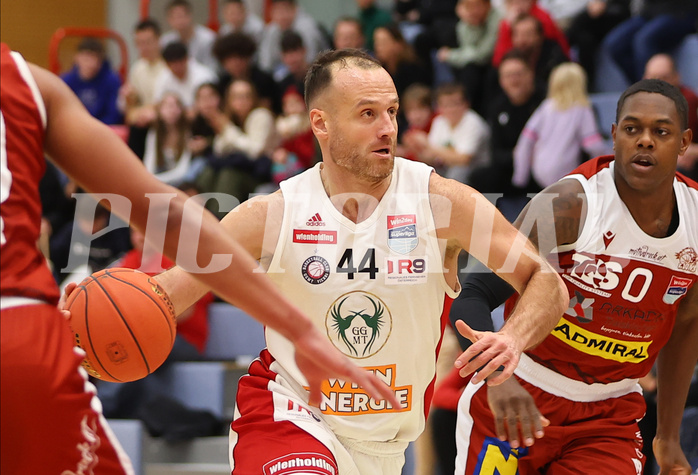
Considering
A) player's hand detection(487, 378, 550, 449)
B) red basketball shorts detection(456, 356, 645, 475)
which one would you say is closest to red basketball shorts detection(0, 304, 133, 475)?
player's hand detection(487, 378, 550, 449)

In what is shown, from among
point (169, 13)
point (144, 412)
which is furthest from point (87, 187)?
point (169, 13)

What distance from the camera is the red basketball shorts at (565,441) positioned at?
3.82m

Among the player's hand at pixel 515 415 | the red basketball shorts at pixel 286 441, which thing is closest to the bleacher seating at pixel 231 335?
the red basketball shorts at pixel 286 441

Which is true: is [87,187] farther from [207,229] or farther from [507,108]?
[507,108]

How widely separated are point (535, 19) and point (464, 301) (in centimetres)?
502

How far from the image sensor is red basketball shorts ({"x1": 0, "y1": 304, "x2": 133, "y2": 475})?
2072 millimetres

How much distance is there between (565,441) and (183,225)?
2.36 metres

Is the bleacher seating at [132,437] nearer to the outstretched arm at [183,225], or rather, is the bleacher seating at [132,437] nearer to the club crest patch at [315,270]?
the club crest patch at [315,270]

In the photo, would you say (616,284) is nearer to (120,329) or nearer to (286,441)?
(286,441)

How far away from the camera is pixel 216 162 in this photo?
877 centimetres

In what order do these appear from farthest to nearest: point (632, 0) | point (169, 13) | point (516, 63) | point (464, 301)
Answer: point (169, 13), point (632, 0), point (516, 63), point (464, 301)

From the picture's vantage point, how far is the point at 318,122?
160 inches

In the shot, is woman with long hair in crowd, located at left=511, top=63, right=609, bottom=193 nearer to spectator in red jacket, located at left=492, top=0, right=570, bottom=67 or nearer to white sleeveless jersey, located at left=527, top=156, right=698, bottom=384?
spectator in red jacket, located at left=492, top=0, right=570, bottom=67

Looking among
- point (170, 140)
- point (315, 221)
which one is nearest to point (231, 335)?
point (170, 140)
